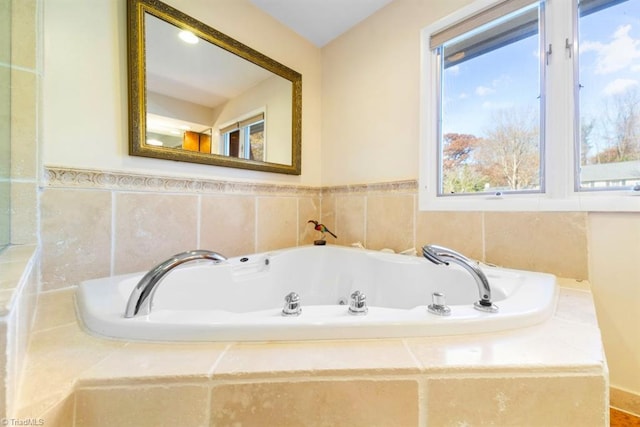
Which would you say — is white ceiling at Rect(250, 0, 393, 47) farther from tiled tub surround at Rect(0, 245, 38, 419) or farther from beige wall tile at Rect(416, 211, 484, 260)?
tiled tub surround at Rect(0, 245, 38, 419)

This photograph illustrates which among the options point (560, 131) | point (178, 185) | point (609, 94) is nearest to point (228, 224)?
point (178, 185)

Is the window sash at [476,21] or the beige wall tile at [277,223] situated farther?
the beige wall tile at [277,223]

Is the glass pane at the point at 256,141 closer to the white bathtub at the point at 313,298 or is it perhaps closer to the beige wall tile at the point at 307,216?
the beige wall tile at the point at 307,216

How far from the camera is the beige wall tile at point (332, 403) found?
17.4 inches

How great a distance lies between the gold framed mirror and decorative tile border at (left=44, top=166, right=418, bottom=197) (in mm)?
109

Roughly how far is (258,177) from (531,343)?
4.62 ft

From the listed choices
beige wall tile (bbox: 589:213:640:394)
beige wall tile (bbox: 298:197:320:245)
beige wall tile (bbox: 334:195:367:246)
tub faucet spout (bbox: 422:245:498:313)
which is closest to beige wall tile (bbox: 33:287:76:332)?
tub faucet spout (bbox: 422:245:498:313)

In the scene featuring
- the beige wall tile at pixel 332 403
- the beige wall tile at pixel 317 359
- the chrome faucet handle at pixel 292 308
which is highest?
the chrome faucet handle at pixel 292 308

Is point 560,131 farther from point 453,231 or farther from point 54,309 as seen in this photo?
point 54,309

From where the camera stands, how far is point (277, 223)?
1617 mm

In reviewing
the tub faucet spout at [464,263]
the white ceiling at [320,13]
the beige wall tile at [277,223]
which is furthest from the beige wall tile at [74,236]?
the white ceiling at [320,13]

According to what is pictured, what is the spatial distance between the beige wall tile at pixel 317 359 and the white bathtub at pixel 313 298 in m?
0.02

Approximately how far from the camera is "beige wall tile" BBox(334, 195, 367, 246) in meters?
1.66

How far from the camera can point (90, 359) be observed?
474 mm
